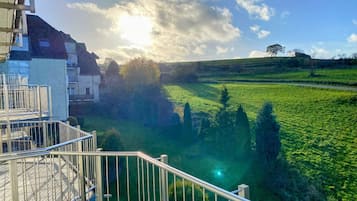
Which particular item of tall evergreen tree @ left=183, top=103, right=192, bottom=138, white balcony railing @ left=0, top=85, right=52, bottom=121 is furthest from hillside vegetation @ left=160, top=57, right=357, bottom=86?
white balcony railing @ left=0, top=85, right=52, bottom=121

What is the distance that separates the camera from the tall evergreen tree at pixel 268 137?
955 cm

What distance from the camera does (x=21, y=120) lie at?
4.67 metres

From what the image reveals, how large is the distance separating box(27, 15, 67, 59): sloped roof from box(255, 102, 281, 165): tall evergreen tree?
744 centimetres

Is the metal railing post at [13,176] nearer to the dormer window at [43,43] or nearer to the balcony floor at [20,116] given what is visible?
the balcony floor at [20,116]

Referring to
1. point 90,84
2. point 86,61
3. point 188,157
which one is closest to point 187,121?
point 188,157

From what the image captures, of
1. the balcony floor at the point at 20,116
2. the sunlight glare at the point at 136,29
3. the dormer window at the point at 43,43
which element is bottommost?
the balcony floor at the point at 20,116

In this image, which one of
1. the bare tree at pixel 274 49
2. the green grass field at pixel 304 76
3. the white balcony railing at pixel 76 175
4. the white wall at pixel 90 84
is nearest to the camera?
the white balcony railing at pixel 76 175

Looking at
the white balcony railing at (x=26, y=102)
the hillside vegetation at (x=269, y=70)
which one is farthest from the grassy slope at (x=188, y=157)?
the white balcony railing at (x=26, y=102)

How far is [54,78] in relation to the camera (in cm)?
1075

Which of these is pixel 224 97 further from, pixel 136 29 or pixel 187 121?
pixel 136 29

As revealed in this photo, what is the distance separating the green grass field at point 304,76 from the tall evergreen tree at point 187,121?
169 centimetres

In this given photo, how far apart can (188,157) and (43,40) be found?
22.4ft

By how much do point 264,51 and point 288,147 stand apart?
13.0 ft

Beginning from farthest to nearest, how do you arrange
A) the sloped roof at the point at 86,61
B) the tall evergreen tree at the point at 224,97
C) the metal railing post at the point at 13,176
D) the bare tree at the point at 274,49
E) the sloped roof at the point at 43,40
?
the sloped roof at the point at 86,61 < the tall evergreen tree at the point at 224,97 < the bare tree at the point at 274,49 < the sloped roof at the point at 43,40 < the metal railing post at the point at 13,176
